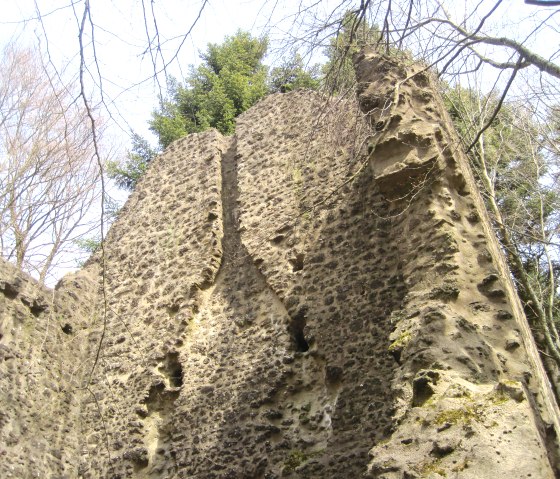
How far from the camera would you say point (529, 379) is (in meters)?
4.23

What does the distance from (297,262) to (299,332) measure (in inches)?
31.7

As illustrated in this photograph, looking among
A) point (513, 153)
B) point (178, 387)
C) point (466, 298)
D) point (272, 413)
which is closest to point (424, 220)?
point (466, 298)

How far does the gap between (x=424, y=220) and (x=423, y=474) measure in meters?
2.31

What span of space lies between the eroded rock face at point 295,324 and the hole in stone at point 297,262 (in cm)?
3

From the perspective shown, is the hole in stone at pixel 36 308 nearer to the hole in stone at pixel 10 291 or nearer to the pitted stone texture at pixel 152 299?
the hole in stone at pixel 10 291

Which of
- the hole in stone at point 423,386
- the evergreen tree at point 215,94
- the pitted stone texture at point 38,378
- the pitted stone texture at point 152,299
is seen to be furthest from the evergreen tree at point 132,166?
the hole in stone at point 423,386

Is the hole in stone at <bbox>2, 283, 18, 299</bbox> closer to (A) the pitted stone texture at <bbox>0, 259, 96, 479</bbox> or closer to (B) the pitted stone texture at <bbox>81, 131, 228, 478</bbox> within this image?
(A) the pitted stone texture at <bbox>0, 259, 96, 479</bbox>

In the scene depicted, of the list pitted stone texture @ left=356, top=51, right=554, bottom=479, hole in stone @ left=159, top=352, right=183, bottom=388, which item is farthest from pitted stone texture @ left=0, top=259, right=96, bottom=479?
pitted stone texture @ left=356, top=51, right=554, bottom=479

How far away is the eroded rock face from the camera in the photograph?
13.2 ft

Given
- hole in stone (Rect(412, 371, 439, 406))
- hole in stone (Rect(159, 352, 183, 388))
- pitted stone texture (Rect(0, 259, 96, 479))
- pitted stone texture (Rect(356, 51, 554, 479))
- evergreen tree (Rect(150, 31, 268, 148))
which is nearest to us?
pitted stone texture (Rect(356, 51, 554, 479))

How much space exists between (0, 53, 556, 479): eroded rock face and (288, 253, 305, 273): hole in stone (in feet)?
0.09

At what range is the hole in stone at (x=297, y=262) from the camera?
692 centimetres

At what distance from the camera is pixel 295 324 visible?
650 cm

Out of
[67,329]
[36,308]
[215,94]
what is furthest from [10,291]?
[215,94]
